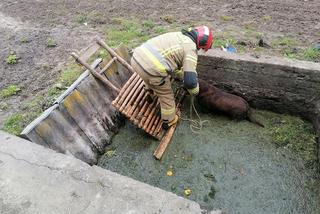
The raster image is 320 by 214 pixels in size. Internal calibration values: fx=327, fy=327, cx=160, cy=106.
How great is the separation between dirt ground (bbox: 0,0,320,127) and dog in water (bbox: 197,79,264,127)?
6.97 feet

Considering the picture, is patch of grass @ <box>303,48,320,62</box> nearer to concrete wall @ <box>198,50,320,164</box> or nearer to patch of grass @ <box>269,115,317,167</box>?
concrete wall @ <box>198,50,320,164</box>

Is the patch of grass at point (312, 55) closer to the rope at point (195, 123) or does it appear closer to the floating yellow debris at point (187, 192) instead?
the rope at point (195, 123)

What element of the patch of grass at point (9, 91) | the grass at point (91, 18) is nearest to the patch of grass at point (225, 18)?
the grass at point (91, 18)

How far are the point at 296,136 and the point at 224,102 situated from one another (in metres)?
1.30

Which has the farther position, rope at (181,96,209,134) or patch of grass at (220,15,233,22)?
patch of grass at (220,15,233,22)

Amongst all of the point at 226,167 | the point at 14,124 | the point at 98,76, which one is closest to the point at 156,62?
the point at 98,76

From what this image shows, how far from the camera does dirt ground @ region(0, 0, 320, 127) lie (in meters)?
6.74

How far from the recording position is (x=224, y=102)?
5.64 m

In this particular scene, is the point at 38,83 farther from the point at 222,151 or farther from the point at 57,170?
the point at 222,151

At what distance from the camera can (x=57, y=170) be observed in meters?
3.55

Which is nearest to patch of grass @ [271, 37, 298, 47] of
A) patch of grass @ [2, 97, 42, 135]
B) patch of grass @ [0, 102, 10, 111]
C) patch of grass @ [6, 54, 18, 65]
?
patch of grass @ [2, 97, 42, 135]

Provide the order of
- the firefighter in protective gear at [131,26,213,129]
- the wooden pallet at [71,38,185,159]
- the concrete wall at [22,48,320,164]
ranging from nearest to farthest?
the firefighter in protective gear at [131,26,213,129], the concrete wall at [22,48,320,164], the wooden pallet at [71,38,185,159]

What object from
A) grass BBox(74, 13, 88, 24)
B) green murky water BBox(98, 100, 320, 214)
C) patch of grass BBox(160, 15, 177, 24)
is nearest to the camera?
green murky water BBox(98, 100, 320, 214)

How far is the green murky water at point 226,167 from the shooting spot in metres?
4.55
